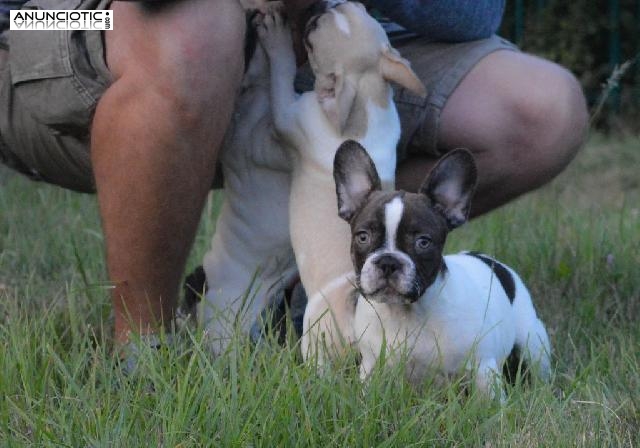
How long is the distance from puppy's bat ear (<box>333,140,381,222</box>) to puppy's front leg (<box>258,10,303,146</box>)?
0.42 metres

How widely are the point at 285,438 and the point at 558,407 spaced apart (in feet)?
2.02

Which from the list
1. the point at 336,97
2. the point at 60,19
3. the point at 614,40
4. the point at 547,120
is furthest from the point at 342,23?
the point at 614,40

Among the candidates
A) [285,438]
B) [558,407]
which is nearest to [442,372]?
[558,407]

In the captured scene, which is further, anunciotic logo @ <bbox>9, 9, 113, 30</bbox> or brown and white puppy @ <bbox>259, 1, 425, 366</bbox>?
brown and white puppy @ <bbox>259, 1, 425, 366</bbox>

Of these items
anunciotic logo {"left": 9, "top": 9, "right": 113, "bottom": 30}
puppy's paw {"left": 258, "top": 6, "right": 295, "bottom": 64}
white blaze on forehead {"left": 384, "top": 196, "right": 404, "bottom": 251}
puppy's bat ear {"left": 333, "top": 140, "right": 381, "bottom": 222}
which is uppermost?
anunciotic logo {"left": 9, "top": 9, "right": 113, "bottom": 30}

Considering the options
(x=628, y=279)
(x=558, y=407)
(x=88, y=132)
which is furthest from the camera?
(x=628, y=279)

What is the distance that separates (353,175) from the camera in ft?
10.3

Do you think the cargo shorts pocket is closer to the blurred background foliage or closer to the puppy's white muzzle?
the puppy's white muzzle

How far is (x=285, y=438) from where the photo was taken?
2.45 m

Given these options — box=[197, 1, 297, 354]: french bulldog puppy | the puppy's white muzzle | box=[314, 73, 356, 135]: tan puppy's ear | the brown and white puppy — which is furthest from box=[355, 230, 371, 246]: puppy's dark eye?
box=[197, 1, 297, 354]: french bulldog puppy

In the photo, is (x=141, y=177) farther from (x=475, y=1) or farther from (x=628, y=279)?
(x=628, y=279)

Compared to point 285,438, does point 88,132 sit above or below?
above

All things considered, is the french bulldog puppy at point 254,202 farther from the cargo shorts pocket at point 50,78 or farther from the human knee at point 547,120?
the human knee at point 547,120

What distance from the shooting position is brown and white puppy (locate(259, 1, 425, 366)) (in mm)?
3316
